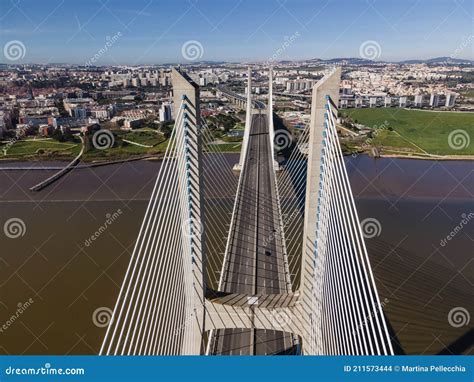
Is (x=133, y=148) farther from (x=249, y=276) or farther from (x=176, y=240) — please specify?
(x=176, y=240)

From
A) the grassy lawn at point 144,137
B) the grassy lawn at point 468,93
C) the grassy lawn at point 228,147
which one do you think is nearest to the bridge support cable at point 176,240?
the grassy lawn at point 228,147

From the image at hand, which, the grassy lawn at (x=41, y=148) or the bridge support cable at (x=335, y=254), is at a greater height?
the grassy lawn at (x=41, y=148)

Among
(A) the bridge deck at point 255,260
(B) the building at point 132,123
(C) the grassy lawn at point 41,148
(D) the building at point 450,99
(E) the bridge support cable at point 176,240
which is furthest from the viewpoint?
(D) the building at point 450,99

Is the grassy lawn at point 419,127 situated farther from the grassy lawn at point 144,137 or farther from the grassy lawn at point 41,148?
the grassy lawn at point 41,148

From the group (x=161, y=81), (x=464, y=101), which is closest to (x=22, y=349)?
(x=464, y=101)

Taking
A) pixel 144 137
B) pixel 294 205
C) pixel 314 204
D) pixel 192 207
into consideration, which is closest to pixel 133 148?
pixel 144 137

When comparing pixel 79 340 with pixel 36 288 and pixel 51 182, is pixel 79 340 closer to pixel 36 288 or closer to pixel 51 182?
pixel 36 288

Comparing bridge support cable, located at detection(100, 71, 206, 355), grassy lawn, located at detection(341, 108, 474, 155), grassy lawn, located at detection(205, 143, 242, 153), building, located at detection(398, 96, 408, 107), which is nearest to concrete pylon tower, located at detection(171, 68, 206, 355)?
bridge support cable, located at detection(100, 71, 206, 355)
